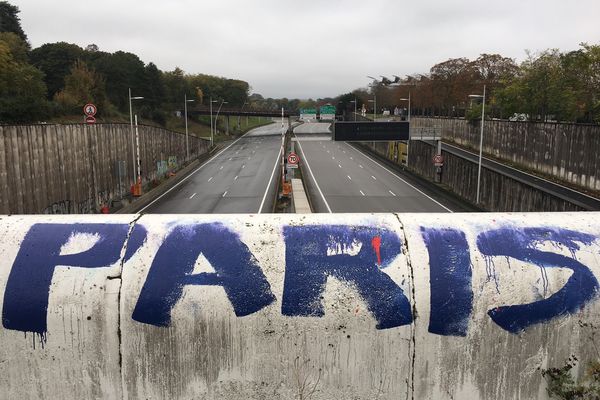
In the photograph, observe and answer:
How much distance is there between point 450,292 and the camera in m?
6.46

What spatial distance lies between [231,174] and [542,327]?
61.8 m

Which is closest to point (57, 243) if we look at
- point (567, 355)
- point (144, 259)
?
point (144, 259)

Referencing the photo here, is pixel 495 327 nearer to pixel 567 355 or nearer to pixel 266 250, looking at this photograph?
pixel 567 355

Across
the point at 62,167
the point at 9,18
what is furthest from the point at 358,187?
the point at 9,18

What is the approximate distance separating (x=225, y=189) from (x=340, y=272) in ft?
159

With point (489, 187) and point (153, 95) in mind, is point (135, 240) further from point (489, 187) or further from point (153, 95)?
point (153, 95)

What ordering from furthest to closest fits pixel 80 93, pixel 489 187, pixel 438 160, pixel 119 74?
pixel 119 74, pixel 80 93, pixel 438 160, pixel 489 187

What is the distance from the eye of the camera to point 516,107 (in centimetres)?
5944

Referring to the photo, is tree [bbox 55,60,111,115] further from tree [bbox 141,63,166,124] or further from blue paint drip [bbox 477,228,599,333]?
blue paint drip [bbox 477,228,599,333]

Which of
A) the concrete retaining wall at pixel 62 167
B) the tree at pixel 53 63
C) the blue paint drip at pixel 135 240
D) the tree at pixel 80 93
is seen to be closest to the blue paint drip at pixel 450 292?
the blue paint drip at pixel 135 240

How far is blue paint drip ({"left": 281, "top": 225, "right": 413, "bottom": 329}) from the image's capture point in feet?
20.9

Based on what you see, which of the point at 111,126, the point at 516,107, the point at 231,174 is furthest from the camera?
the point at 231,174

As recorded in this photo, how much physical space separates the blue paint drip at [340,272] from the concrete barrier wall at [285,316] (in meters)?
0.02

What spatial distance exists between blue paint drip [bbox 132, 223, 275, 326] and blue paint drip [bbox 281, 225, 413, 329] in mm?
414
